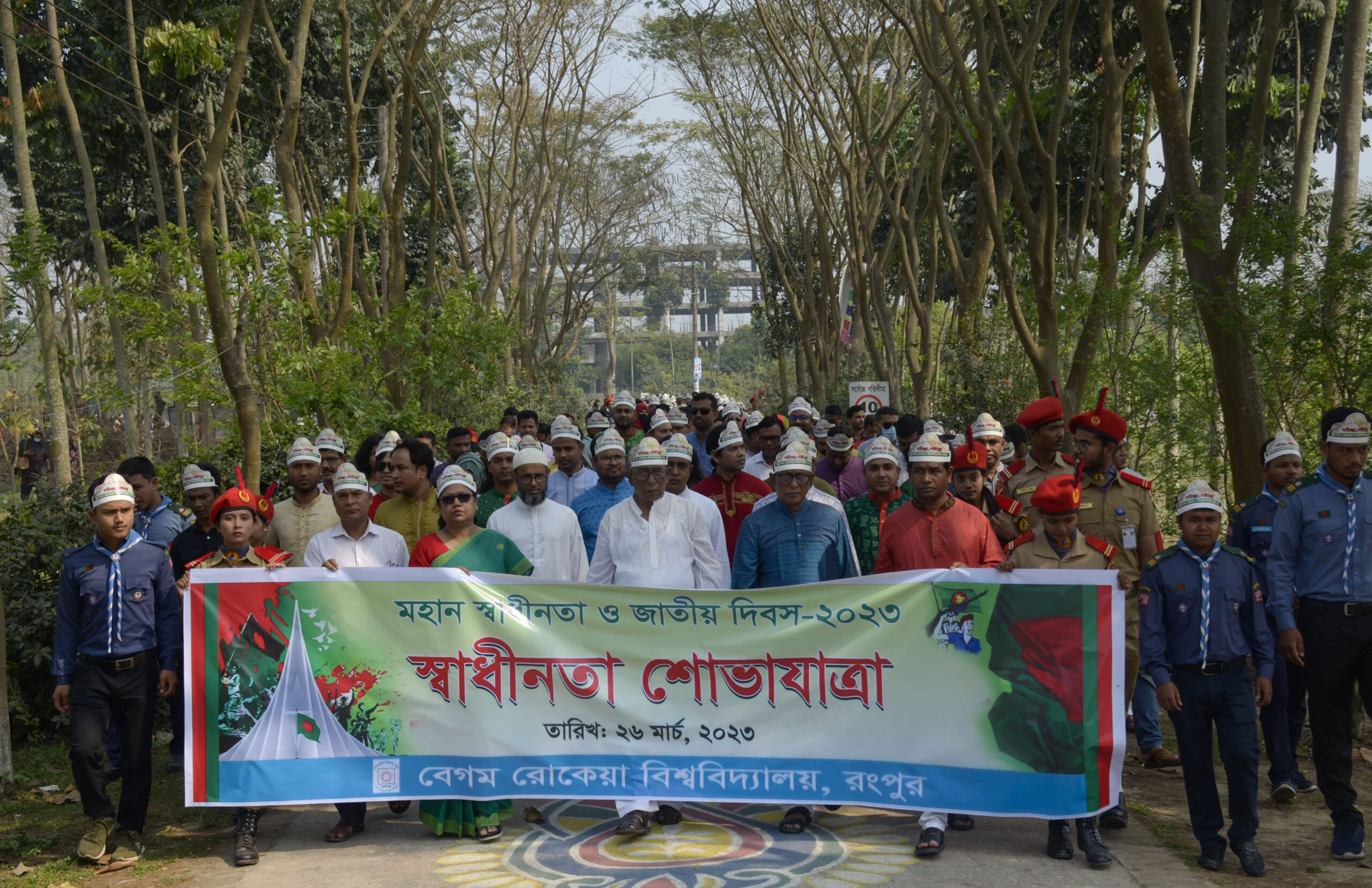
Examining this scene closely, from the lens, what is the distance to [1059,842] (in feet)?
18.9

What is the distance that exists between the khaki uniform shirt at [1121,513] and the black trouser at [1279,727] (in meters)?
0.72

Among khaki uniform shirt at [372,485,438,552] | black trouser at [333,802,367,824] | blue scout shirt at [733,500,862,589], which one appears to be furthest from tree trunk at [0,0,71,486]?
blue scout shirt at [733,500,862,589]

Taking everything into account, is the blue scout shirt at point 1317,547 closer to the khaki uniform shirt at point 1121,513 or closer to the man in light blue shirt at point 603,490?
the khaki uniform shirt at point 1121,513

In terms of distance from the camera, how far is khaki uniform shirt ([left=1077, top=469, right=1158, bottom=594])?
677 centimetres

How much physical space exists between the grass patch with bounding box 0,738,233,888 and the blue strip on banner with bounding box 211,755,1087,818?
0.47 metres

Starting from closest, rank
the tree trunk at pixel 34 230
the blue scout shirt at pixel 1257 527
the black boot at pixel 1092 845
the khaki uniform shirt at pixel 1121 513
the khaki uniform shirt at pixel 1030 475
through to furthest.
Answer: the black boot at pixel 1092 845 < the khaki uniform shirt at pixel 1121 513 < the blue scout shirt at pixel 1257 527 < the khaki uniform shirt at pixel 1030 475 < the tree trunk at pixel 34 230

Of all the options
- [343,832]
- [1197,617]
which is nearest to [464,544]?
[343,832]

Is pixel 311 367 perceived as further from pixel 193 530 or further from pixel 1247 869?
pixel 1247 869

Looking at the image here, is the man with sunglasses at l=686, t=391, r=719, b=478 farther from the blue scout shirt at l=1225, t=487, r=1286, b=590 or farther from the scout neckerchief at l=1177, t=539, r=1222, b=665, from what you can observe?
the scout neckerchief at l=1177, t=539, r=1222, b=665

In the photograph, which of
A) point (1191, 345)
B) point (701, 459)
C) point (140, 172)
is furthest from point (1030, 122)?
point (140, 172)

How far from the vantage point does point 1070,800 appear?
18.9ft

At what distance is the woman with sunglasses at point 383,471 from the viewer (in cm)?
862

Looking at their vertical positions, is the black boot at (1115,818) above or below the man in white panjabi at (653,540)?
below

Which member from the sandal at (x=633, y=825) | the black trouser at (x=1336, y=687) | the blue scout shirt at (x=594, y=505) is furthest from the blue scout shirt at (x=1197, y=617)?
the blue scout shirt at (x=594, y=505)
